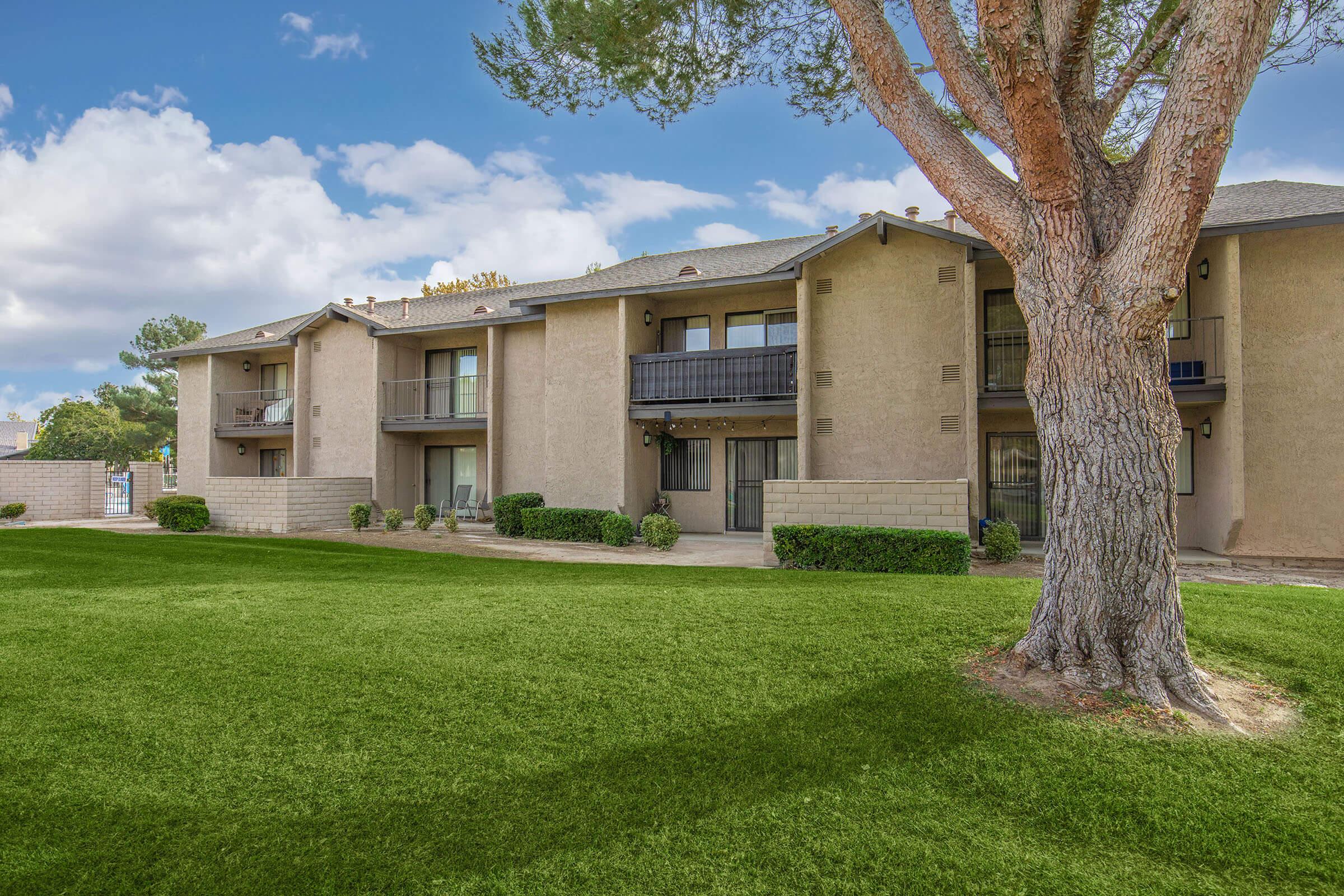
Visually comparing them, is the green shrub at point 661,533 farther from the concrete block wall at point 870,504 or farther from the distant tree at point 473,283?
the distant tree at point 473,283

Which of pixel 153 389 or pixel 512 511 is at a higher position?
pixel 153 389

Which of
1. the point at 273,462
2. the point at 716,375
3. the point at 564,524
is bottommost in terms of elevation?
the point at 564,524

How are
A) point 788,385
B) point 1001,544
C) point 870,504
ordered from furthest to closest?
point 788,385
point 1001,544
point 870,504

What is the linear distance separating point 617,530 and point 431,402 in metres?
8.33

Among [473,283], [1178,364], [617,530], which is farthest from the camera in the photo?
[473,283]

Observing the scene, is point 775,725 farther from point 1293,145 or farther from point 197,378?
point 197,378

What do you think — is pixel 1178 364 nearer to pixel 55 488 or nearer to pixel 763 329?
pixel 763 329

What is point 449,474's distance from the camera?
20141 millimetres

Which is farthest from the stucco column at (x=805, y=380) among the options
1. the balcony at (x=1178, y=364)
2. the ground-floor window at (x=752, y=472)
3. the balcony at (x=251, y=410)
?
the balcony at (x=251, y=410)

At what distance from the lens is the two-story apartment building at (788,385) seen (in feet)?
37.9

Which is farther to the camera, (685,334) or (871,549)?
(685,334)

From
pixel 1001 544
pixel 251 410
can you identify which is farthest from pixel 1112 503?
pixel 251 410

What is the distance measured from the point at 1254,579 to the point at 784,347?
8.41 m

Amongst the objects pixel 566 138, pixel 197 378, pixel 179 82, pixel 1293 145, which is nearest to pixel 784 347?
pixel 566 138
